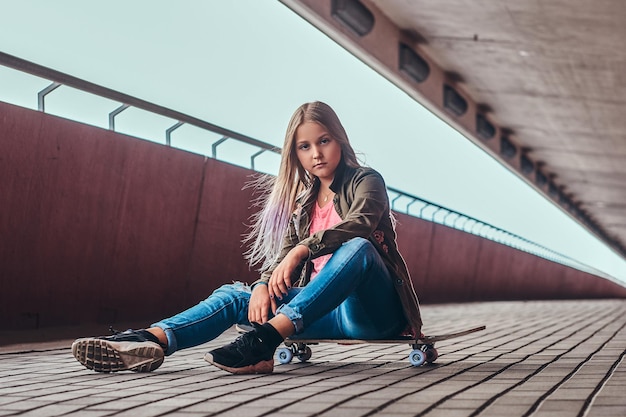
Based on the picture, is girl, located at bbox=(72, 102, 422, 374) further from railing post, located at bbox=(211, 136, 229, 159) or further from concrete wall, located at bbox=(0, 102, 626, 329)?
railing post, located at bbox=(211, 136, 229, 159)

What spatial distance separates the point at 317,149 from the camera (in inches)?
167

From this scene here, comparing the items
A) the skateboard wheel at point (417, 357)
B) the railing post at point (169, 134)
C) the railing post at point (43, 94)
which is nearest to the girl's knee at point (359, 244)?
the skateboard wheel at point (417, 357)

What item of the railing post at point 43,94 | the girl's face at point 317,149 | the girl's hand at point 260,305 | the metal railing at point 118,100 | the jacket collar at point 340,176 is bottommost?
the girl's hand at point 260,305

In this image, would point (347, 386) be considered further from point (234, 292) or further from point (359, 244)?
point (234, 292)

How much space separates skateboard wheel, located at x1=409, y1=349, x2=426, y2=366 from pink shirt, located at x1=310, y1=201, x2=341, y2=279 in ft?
1.96

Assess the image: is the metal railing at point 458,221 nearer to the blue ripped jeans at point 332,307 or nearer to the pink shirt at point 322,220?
the pink shirt at point 322,220

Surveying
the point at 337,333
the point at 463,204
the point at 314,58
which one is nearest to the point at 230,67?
the point at 314,58

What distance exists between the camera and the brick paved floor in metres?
3.04

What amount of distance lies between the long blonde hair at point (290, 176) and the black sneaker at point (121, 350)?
58cm

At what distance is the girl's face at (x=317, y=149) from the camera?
4238mm

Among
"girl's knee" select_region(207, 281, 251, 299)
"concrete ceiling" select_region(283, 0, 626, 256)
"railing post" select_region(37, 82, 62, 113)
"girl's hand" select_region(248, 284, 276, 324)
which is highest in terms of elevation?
"concrete ceiling" select_region(283, 0, 626, 256)

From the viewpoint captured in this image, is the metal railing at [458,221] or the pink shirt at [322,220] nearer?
the pink shirt at [322,220]

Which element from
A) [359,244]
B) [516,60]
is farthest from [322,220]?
[516,60]

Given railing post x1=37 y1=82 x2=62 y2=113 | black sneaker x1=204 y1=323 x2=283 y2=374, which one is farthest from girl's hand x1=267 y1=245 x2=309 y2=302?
railing post x1=37 y1=82 x2=62 y2=113
